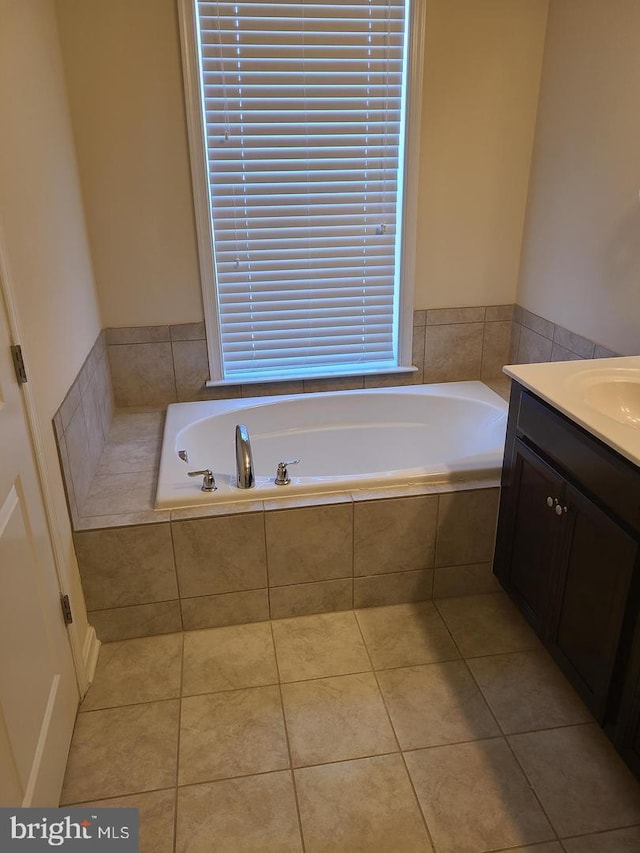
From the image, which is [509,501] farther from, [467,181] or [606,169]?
[467,181]

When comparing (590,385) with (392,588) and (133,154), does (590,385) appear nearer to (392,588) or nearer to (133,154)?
(392,588)

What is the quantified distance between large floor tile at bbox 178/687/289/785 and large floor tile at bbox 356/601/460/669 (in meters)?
0.39

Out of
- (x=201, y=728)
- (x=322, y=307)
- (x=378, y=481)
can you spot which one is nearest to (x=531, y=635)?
(x=378, y=481)

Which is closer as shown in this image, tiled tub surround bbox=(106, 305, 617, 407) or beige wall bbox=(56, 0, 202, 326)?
beige wall bbox=(56, 0, 202, 326)

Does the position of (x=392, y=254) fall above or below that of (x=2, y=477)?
above

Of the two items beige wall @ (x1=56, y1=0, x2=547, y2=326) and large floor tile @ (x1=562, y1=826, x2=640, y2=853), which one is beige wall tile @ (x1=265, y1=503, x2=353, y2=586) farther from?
beige wall @ (x1=56, y1=0, x2=547, y2=326)

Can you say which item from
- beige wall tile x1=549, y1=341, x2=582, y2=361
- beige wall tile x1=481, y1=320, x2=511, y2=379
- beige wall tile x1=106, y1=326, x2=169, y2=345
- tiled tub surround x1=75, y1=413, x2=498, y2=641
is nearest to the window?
beige wall tile x1=106, y1=326, x2=169, y2=345

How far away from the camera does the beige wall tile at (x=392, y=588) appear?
2.33m

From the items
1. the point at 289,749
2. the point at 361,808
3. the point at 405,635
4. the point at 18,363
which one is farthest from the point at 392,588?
the point at 18,363

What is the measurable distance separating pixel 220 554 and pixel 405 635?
71 cm

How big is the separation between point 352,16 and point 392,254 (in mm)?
978

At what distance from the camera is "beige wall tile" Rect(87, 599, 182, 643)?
218 centimetres

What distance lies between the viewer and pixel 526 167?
2.91 metres

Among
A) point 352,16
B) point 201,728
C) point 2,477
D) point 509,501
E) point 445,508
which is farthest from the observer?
point 352,16
